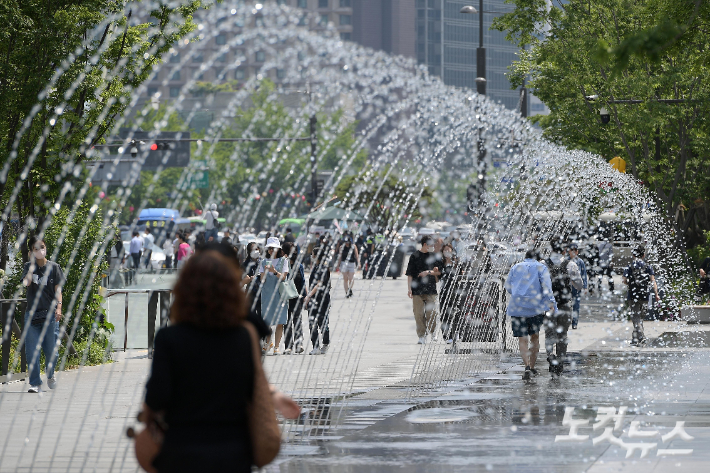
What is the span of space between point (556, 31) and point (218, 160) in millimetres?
65099

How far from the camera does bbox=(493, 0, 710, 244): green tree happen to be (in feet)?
90.3

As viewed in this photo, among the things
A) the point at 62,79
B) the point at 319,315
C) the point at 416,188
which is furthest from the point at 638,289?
the point at 416,188

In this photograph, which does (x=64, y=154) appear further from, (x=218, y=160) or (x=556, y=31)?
(x=218, y=160)

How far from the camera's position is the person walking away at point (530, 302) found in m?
14.3

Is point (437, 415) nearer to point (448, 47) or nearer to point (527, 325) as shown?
point (527, 325)

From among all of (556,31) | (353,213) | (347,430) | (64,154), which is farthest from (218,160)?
(347,430)

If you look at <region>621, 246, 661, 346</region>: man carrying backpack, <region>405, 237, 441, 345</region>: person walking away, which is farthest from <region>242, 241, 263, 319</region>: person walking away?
<region>621, 246, 661, 346</region>: man carrying backpack

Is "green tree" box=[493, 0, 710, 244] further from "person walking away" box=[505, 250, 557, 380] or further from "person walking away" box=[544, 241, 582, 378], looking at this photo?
"person walking away" box=[505, 250, 557, 380]

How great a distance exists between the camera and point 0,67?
49.1 ft

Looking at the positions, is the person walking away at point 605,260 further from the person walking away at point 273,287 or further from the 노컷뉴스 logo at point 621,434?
the 노컷뉴스 logo at point 621,434

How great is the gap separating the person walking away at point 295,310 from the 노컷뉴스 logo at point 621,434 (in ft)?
23.2

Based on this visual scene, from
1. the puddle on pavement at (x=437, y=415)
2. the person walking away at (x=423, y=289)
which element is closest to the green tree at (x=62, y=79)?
the person walking away at (x=423, y=289)

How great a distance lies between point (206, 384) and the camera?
173 inches

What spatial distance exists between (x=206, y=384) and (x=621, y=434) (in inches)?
237
